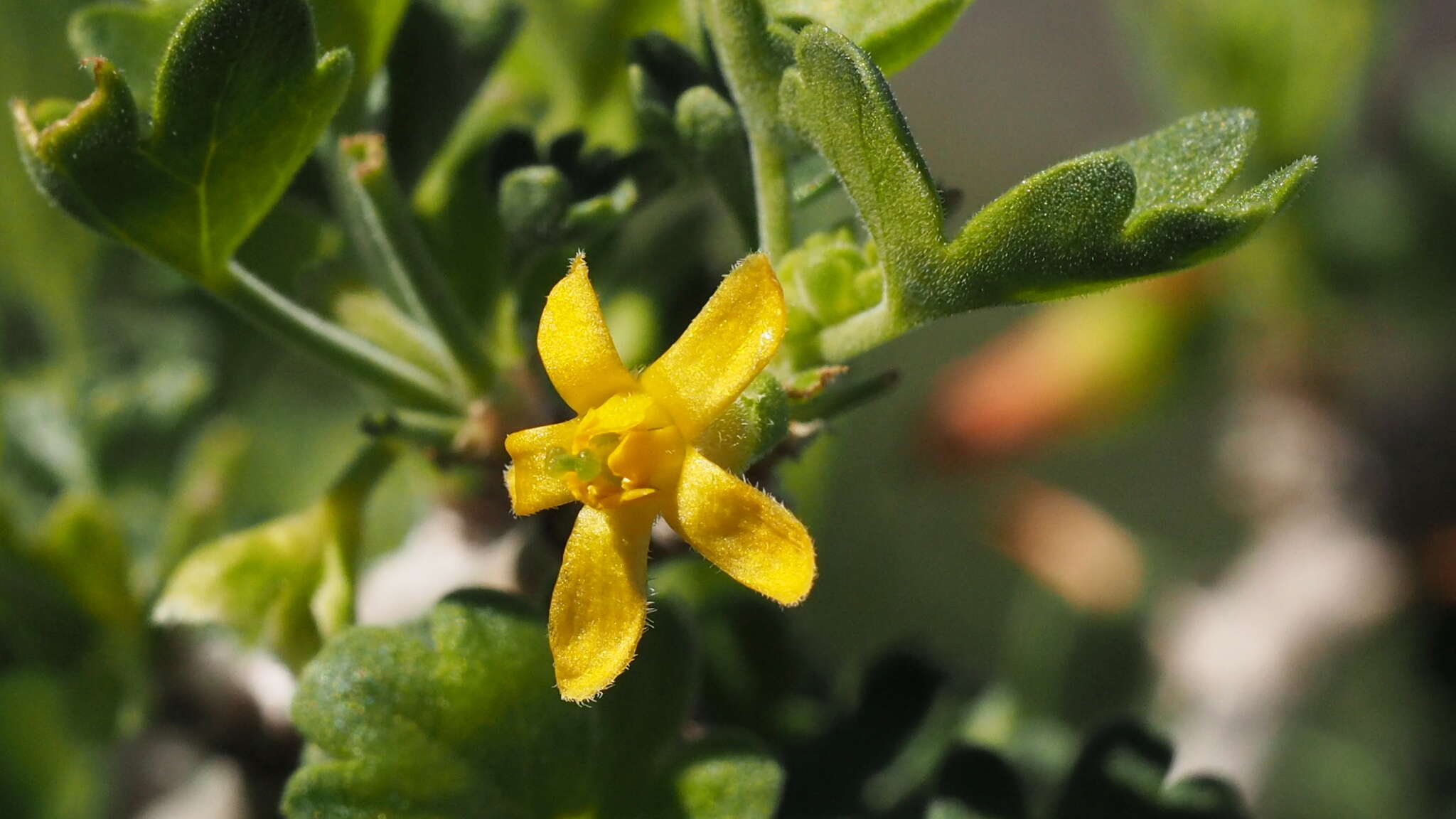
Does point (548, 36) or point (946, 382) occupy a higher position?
point (548, 36)

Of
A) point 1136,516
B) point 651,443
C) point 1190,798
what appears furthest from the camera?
point 1136,516

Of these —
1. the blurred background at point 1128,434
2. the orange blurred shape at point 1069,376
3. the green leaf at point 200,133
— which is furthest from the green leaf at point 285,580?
the orange blurred shape at point 1069,376

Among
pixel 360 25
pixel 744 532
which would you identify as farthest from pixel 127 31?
pixel 744 532

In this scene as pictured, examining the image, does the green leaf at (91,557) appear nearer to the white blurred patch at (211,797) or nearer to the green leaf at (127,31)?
the white blurred patch at (211,797)

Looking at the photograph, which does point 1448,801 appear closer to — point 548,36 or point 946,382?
point 946,382

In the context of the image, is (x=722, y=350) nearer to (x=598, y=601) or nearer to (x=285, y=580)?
(x=598, y=601)

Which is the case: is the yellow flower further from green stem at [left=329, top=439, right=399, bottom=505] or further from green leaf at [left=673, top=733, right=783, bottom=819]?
green stem at [left=329, top=439, right=399, bottom=505]

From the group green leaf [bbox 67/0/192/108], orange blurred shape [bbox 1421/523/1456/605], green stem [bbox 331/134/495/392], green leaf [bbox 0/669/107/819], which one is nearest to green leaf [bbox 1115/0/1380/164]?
orange blurred shape [bbox 1421/523/1456/605]

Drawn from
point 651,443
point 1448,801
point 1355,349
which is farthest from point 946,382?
point 651,443
